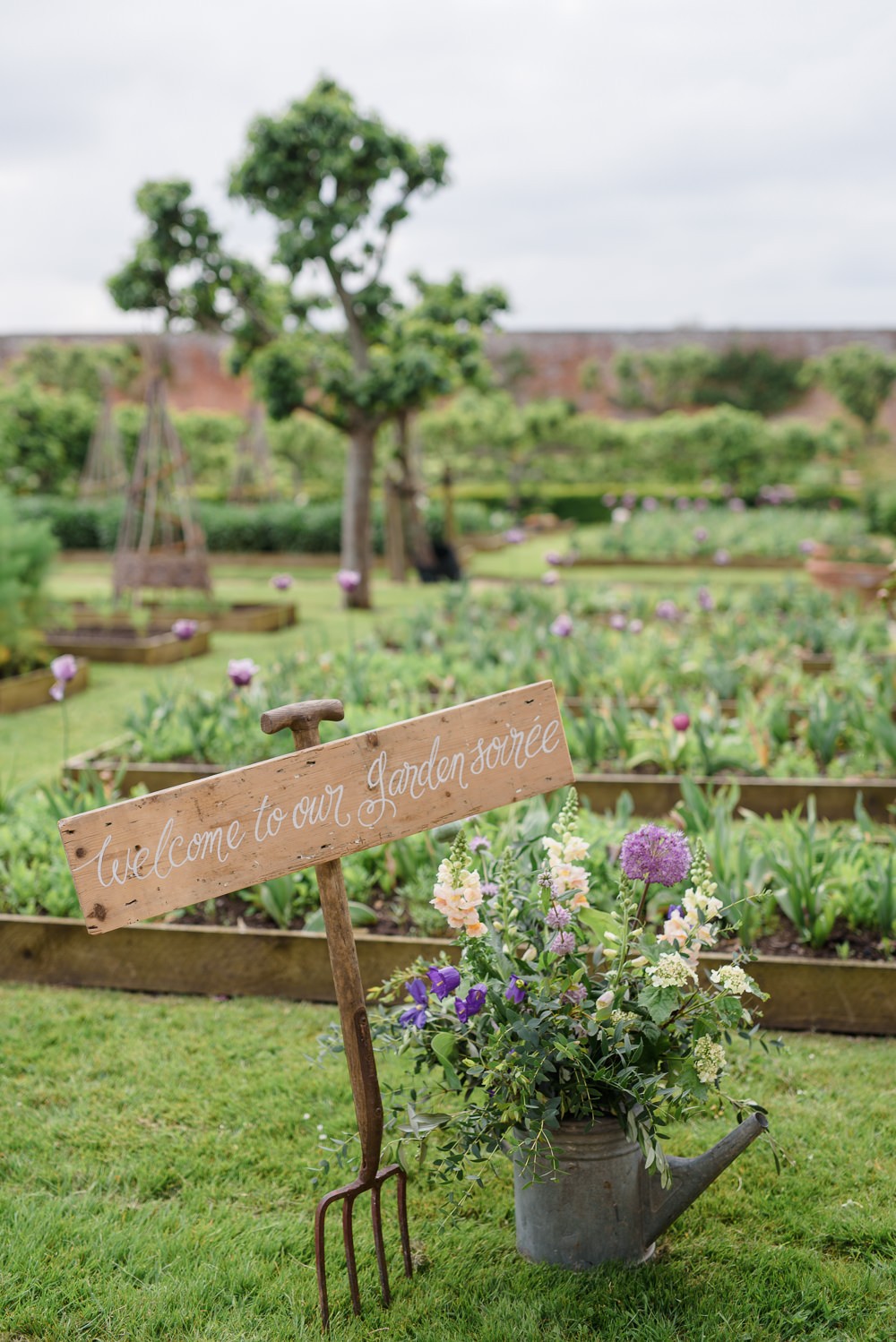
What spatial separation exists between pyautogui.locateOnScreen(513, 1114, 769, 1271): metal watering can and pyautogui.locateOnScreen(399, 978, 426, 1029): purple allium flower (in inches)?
10.8

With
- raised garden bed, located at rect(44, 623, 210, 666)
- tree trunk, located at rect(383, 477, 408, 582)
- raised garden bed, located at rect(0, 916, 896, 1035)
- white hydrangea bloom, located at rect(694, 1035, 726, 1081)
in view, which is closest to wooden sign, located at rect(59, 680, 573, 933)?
white hydrangea bloom, located at rect(694, 1035, 726, 1081)

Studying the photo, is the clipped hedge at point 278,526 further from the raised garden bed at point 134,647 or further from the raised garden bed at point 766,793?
the raised garden bed at point 766,793

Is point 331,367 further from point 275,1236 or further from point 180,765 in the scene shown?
point 275,1236

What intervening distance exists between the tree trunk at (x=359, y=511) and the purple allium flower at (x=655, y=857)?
8.71m

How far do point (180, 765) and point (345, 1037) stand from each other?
2.91m

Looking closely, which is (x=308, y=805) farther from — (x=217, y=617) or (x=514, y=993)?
(x=217, y=617)

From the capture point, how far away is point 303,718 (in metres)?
1.93

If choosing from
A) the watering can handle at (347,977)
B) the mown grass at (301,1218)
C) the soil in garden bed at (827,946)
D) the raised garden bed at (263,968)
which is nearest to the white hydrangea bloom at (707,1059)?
the mown grass at (301,1218)

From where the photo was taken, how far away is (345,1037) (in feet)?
6.45

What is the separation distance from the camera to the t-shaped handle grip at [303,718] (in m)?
1.92

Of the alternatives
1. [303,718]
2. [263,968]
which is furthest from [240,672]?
[303,718]

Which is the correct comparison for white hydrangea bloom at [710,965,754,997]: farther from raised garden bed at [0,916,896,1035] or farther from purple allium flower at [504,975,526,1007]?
raised garden bed at [0,916,896,1035]

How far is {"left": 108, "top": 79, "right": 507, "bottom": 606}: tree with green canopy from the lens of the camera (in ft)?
31.2

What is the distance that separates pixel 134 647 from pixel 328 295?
4223mm
